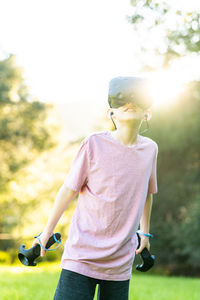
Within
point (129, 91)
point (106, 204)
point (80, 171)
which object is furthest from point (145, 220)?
point (129, 91)

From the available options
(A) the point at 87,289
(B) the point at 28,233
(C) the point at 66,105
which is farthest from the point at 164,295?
(C) the point at 66,105

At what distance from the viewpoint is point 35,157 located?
66.4ft

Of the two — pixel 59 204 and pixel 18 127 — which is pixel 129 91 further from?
pixel 18 127

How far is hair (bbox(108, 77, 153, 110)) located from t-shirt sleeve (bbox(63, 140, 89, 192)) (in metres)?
0.26

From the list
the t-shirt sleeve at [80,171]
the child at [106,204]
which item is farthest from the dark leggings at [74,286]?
the t-shirt sleeve at [80,171]

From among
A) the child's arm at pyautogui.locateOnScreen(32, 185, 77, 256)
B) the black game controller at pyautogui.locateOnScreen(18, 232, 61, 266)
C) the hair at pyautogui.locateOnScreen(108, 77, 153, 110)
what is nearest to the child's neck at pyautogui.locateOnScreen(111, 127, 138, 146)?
the hair at pyautogui.locateOnScreen(108, 77, 153, 110)

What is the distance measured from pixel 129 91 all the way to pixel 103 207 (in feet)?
1.78

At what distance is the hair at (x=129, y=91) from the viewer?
1897 mm

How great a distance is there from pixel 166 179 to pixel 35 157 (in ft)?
21.4

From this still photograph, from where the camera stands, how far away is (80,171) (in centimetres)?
183

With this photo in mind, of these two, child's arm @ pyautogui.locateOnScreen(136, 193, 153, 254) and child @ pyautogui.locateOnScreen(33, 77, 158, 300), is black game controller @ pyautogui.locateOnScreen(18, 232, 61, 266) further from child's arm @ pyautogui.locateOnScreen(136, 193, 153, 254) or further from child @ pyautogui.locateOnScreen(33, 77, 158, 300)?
child's arm @ pyautogui.locateOnScreen(136, 193, 153, 254)

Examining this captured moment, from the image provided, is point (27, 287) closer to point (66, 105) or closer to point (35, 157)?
point (35, 157)

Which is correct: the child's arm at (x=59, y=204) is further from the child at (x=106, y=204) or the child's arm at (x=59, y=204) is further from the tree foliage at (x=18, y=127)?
the tree foliage at (x=18, y=127)

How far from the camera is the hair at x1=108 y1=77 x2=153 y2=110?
6.23 ft
